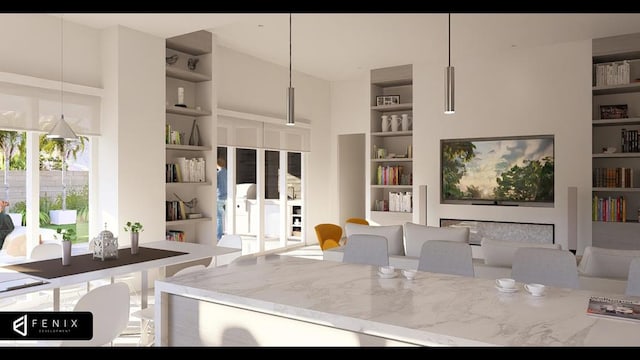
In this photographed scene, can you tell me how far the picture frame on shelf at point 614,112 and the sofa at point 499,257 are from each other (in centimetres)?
371

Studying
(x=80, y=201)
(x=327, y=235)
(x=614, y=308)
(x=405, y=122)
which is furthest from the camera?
(x=405, y=122)

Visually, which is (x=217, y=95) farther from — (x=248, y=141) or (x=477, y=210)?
(x=477, y=210)

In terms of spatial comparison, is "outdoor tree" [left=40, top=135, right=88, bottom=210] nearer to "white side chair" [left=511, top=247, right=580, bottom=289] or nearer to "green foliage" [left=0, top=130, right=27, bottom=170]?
"green foliage" [left=0, top=130, right=27, bottom=170]

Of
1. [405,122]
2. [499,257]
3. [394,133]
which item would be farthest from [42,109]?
[405,122]

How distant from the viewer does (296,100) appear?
845 centimetres

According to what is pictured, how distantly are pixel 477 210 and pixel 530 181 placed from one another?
874 mm

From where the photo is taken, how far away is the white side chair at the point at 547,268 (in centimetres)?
276

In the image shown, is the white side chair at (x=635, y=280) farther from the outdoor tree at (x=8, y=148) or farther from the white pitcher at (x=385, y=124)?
the white pitcher at (x=385, y=124)

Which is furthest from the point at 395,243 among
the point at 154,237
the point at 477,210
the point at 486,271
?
the point at 477,210

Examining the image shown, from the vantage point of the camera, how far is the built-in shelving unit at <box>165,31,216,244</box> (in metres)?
6.17

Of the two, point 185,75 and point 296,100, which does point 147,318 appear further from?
point 296,100

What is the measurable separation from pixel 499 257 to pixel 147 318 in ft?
8.60

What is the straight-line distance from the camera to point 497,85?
7.31m

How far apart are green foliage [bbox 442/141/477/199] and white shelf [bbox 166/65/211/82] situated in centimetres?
388
